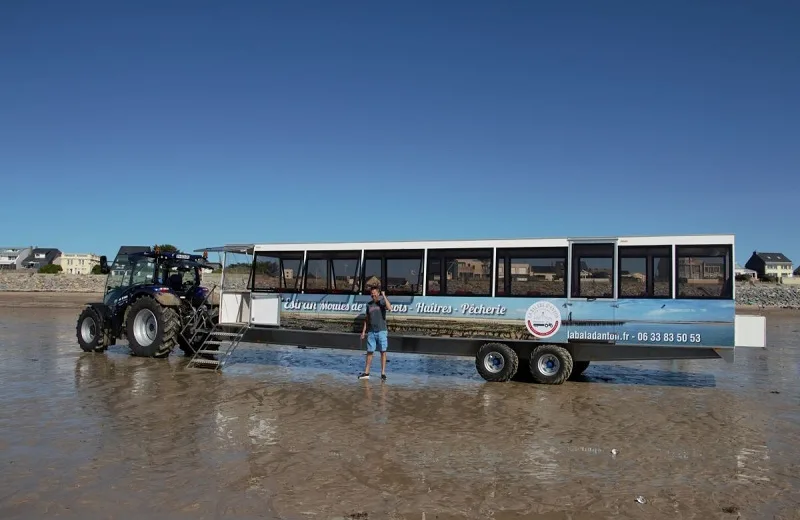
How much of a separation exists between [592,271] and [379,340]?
4.39 meters

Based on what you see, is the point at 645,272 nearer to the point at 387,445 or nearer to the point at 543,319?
the point at 543,319

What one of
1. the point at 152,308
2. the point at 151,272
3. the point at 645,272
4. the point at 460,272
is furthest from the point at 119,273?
the point at 645,272

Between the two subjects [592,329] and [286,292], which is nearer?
[592,329]

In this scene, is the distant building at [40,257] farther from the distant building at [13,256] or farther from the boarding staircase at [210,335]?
the boarding staircase at [210,335]

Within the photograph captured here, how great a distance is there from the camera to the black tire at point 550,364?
11695 millimetres

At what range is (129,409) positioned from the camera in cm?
887

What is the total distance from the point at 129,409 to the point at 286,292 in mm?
5584

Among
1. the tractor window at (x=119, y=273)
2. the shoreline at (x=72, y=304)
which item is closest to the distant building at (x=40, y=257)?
the shoreline at (x=72, y=304)

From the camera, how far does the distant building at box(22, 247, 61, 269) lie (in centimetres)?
12071

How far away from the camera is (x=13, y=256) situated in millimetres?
121562

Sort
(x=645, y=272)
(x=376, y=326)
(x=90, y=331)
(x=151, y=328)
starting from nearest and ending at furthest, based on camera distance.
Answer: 1. (x=645, y=272)
2. (x=376, y=326)
3. (x=151, y=328)
4. (x=90, y=331)

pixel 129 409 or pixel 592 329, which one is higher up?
pixel 592 329

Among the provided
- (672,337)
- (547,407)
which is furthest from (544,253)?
(547,407)

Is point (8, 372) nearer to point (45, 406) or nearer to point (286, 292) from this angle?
point (45, 406)
